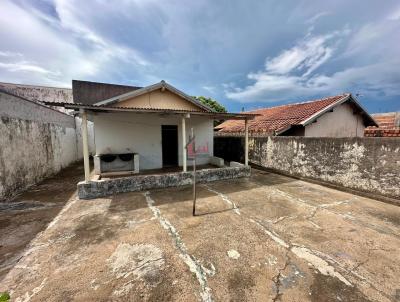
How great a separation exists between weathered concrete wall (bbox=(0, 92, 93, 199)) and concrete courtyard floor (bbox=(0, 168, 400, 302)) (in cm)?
144

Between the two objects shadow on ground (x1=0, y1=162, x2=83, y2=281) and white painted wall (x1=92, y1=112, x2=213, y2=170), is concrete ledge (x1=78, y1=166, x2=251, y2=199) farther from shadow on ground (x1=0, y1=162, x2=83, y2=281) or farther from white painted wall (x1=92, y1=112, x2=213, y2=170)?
white painted wall (x1=92, y1=112, x2=213, y2=170)

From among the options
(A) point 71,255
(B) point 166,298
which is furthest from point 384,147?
(A) point 71,255

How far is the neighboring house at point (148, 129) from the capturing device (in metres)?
7.59

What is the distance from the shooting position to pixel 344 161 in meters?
6.09

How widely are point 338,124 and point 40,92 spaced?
2267cm

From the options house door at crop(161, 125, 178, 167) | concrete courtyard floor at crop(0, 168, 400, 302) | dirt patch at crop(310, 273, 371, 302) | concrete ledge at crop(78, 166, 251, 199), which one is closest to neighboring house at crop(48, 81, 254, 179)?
house door at crop(161, 125, 178, 167)

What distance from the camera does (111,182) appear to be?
19.0 ft

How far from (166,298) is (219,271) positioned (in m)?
0.80

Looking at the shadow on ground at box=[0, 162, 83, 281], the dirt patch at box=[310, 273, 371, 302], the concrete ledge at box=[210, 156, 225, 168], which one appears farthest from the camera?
the concrete ledge at box=[210, 156, 225, 168]

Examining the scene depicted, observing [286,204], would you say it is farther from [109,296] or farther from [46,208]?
[46,208]

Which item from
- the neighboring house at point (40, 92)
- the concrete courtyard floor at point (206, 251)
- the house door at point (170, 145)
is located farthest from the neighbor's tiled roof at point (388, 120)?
the neighboring house at point (40, 92)

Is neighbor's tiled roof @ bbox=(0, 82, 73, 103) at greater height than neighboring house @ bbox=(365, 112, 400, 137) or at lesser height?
greater

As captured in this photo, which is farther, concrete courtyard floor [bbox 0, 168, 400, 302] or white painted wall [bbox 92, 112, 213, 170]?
white painted wall [bbox 92, 112, 213, 170]

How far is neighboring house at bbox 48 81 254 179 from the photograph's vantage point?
759cm
